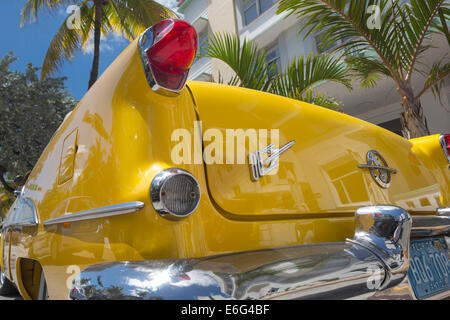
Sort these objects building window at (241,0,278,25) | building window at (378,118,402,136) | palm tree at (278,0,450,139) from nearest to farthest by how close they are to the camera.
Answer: palm tree at (278,0,450,139) → building window at (378,118,402,136) → building window at (241,0,278,25)

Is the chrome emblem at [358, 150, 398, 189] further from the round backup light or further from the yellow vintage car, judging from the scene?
the round backup light

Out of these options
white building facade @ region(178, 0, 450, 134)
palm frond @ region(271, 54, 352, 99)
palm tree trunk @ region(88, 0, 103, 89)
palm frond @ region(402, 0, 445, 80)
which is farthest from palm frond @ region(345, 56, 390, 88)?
palm tree trunk @ region(88, 0, 103, 89)

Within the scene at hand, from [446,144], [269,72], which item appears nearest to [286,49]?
[269,72]

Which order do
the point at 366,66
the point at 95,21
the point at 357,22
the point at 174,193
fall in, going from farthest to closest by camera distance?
the point at 95,21 < the point at 366,66 < the point at 357,22 < the point at 174,193

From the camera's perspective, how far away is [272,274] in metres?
0.84

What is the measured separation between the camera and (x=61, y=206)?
123 centimetres

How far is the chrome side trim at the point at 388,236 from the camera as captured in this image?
1.00 m

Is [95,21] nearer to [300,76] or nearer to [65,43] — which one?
[65,43]

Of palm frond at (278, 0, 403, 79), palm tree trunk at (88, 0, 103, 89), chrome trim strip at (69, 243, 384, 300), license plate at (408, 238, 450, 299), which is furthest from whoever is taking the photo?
palm tree trunk at (88, 0, 103, 89)

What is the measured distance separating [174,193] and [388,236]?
2.26 ft

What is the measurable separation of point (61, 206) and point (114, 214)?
1.25 feet

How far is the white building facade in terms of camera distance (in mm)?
7789

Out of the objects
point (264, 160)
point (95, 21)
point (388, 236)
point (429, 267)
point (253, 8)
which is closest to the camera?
point (388, 236)

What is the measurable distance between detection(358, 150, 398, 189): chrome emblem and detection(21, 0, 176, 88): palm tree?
8124 millimetres
